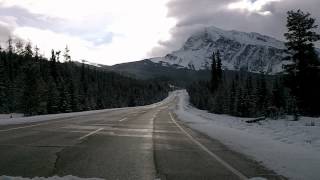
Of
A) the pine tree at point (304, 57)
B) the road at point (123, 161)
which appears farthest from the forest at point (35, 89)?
the road at point (123, 161)

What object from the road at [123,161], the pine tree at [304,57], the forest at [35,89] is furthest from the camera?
the forest at [35,89]

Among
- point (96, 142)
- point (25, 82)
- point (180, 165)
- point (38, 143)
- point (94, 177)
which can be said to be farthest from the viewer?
point (25, 82)

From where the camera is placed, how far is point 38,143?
530 inches

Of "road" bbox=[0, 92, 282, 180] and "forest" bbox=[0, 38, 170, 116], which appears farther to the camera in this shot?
"forest" bbox=[0, 38, 170, 116]

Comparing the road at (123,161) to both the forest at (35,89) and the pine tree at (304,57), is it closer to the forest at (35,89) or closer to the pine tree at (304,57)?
the pine tree at (304,57)

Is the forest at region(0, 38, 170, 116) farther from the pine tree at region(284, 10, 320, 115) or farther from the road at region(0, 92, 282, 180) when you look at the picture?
the road at region(0, 92, 282, 180)

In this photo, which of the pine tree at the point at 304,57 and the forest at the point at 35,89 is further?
the forest at the point at 35,89

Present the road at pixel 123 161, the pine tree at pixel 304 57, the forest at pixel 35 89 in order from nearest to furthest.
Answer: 1. the road at pixel 123 161
2. the pine tree at pixel 304 57
3. the forest at pixel 35 89

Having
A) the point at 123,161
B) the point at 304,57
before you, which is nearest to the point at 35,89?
the point at 304,57

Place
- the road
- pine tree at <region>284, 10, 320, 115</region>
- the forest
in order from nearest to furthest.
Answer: the road → pine tree at <region>284, 10, 320, 115</region> → the forest

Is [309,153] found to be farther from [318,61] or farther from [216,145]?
[318,61]

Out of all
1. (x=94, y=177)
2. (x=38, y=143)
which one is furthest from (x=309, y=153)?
(x=38, y=143)

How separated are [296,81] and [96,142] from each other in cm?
3743

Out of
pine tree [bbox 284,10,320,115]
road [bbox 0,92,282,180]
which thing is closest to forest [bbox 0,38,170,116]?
pine tree [bbox 284,10,320,115]
